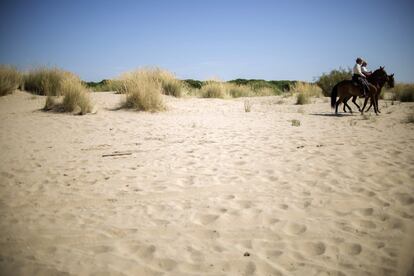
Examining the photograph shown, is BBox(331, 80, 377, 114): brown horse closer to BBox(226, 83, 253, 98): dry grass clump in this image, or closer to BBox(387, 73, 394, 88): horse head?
BBox(387, 73, 394, 88): horse head

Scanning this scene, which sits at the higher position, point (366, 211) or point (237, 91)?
point (237, 91)

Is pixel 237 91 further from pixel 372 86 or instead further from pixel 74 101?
pixel 74 101

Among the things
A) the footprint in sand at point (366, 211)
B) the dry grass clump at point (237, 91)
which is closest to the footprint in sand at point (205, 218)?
the footprint in sand at point (366, 211)

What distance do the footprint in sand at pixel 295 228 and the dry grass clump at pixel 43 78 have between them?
12.6 meters

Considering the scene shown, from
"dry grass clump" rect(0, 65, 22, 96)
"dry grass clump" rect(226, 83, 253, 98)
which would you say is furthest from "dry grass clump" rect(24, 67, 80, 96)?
"dry grass clump" rect(226, 83, 253, 98)

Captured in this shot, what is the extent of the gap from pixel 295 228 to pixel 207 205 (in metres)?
1.06

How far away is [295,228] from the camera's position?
278cm

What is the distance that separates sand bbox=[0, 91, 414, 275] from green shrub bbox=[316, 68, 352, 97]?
12460 millimetres

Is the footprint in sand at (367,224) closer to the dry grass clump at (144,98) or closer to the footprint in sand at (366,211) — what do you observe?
the footprint in sand at (366,211)

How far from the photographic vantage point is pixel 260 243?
2.55 metres

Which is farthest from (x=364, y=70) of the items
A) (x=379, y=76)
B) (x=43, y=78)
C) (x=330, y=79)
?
(x=43, y=78)

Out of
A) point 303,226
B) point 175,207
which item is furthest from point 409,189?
point 175,207

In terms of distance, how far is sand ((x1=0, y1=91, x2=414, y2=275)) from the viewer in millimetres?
2328

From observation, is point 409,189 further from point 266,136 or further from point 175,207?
point 266,136
